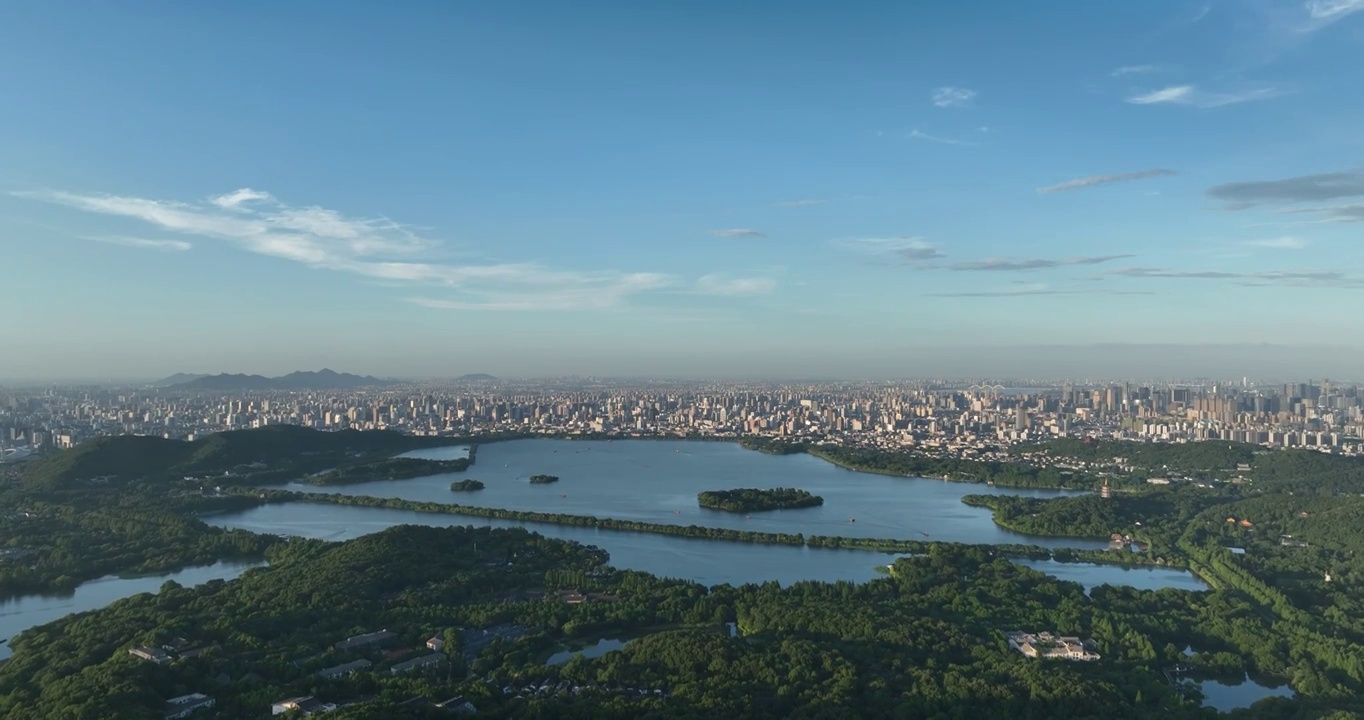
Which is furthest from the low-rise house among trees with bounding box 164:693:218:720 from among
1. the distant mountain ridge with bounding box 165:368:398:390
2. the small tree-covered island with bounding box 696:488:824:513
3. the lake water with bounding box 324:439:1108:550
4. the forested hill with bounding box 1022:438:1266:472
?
the distant mountain ridge with bounding box 165:368:398:390

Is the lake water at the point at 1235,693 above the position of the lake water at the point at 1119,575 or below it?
below

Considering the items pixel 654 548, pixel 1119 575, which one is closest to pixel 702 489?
pixel 654 548

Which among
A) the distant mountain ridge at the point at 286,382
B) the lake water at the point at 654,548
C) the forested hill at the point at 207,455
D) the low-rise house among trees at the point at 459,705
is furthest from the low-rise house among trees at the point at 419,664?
the distant mountain ridge at the point at 286,382

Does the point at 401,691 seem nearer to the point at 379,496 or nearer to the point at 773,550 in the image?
the point at 773,550

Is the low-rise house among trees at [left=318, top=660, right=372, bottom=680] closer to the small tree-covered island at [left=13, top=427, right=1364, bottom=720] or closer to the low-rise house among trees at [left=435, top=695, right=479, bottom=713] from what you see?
the small tree-covered island at [left=13, top=427, right=1364, bottom=720]

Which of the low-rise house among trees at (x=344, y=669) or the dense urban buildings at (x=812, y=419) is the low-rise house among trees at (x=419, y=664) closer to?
the low-rise house among trees at (x=344, y=669)

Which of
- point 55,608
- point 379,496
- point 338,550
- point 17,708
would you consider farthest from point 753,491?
point 17,708

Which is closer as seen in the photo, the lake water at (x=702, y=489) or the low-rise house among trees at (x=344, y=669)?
the low-rise house among trees at (x=344, y=669)
